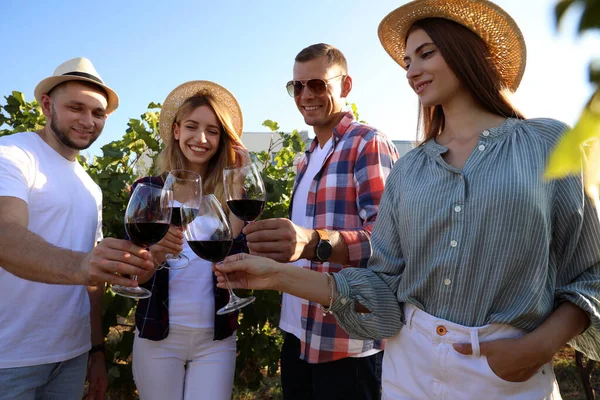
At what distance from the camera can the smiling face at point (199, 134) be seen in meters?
3.13

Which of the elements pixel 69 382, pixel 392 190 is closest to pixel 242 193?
pixel 392 190

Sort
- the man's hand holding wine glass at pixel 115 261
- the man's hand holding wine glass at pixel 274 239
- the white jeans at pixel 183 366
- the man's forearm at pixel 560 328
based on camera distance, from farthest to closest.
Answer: the white jeans at pixel 183 366
the man's hand holding wine glass at pixel 274 239
the man's hand holding wine glass at pixel 115 261
the man's forearm at pixel 560 328

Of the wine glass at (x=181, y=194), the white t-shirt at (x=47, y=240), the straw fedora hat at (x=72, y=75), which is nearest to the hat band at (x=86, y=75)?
the straw fedora hat at (x=72, y=75)

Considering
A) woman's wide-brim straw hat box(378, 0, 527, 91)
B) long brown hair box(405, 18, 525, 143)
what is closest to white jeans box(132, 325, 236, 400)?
long brown hair box(405, 18, 525, 143)

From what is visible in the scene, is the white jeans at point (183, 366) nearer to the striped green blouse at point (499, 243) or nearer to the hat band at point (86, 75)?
the striped green blouse at point (499, 243)

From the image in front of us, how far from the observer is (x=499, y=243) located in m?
1.62

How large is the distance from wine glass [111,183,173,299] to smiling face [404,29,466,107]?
117 centimetres

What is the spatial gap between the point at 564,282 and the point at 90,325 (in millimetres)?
2564

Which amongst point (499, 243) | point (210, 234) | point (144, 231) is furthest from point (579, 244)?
point (144, 231)

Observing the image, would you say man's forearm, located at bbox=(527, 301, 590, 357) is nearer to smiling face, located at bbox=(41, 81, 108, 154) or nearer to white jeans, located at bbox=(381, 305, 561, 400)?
white jeans, located at bbox=(381, 305, 561, 400)

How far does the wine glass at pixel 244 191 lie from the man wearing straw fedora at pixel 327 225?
0.17 meters

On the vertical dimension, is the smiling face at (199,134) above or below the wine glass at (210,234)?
above

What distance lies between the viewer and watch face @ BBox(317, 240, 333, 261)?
2.30 m

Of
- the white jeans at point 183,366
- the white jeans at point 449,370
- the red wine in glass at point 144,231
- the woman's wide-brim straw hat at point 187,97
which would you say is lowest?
the white jeans at point 183,366
